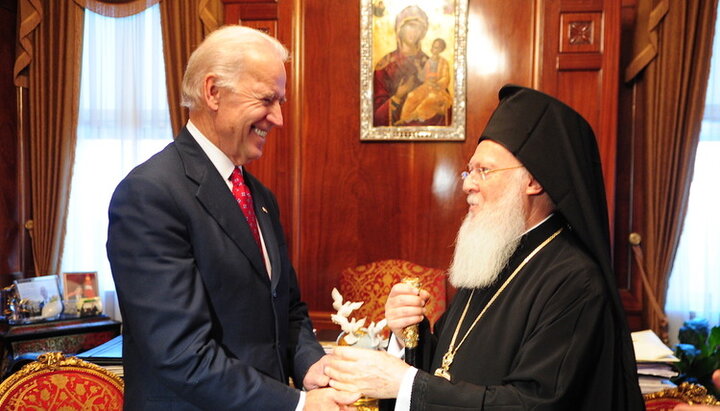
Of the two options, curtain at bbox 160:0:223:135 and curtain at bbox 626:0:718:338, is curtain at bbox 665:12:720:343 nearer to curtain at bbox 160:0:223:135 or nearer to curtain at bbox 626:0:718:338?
curtain at bbox 626:0:718:338

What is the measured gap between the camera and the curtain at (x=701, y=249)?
15.3 ft

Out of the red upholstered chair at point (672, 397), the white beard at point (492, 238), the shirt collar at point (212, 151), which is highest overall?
the shirt collar at point (212, 151)

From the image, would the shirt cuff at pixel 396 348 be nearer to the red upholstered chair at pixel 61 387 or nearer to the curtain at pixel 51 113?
the red upholstered chair at pixel 61 387

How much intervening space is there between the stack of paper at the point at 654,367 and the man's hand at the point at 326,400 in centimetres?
160

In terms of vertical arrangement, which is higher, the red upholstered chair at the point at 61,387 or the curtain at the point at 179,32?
the curtain at the point at 179,32

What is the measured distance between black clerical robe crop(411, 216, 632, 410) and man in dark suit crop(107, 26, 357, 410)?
1.16 ft

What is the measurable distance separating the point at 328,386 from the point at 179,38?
4006 millimetres

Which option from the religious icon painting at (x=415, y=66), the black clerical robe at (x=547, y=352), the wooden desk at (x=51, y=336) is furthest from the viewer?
the religious icon painting at (x=415, y=66)

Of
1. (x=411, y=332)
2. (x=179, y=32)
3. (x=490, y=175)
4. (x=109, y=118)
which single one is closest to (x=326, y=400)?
(x=411, y=332)

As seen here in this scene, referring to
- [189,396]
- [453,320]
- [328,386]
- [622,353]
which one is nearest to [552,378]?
[622,353]

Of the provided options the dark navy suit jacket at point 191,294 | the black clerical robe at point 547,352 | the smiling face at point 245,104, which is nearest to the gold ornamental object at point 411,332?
the black clerical robe at point 547,352

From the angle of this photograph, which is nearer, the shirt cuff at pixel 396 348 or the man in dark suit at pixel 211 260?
the man in dark suit at pixel 211 260

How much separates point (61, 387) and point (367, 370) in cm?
132

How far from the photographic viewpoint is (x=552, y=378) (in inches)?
62.3
